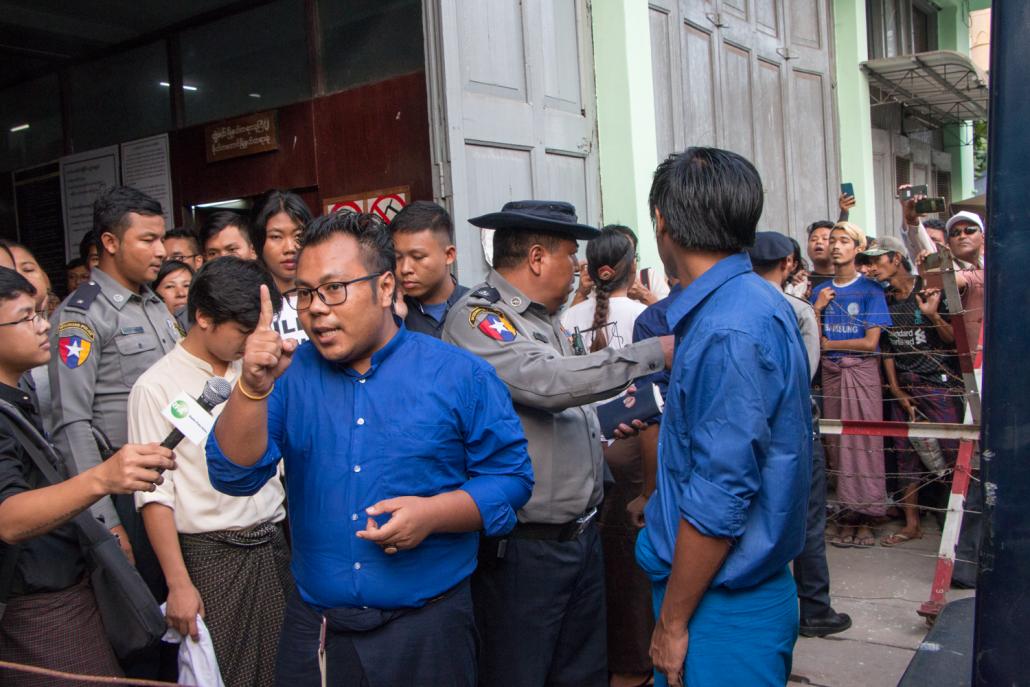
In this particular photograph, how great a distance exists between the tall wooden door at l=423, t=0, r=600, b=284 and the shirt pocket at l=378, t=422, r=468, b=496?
3.12m

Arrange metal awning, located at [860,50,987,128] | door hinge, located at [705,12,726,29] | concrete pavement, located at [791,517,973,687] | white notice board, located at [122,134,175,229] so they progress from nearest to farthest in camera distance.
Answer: concrete pavement, located at [791,517,973,687]
white notice board, located at [122,134,175,229]
door hinge, located at [705,12,726,29]
metal awning, located at [860,50,987,128]

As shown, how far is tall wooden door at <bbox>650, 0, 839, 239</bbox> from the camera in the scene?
7.10 meters

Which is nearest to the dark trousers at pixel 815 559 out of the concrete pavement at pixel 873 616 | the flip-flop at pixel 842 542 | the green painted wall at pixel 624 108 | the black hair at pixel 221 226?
the concrete pavement at pixel 873 616

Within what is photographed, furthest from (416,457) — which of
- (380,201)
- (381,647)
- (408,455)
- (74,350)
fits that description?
Result: (380,201)

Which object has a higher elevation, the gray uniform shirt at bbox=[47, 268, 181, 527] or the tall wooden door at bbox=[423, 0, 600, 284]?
the tall wooden door at bbox=[423, 0, 600, 284]

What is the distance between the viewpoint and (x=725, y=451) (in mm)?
1888

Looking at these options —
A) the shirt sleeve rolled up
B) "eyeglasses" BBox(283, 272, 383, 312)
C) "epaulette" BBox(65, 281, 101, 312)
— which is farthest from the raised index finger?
"epaulette" BBox(65, 281, 101, 312)

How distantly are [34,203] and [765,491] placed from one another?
737cm

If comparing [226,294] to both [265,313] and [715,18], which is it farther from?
[715,18]

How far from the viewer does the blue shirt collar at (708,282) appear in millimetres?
2057

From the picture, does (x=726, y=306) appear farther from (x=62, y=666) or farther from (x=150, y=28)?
(x=150, y=28)

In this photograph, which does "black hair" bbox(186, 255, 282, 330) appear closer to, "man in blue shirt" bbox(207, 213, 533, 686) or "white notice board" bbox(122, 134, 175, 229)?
"man in blue shirt" bbox(207, 213, 533, 686)

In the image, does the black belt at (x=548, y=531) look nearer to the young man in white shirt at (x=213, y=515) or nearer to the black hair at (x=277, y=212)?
the young man in white shirt at (x=213, y=515)

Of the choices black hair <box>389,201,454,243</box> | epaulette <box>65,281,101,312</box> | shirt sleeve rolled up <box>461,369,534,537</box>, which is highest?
black hair <box>389,201,454,243</box>
